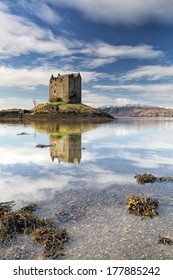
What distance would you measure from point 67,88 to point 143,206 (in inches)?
4387

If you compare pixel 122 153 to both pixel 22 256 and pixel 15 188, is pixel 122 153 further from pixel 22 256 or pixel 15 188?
pixel 22 256

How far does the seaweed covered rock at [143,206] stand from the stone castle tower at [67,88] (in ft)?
358

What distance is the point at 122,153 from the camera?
21.8 meters

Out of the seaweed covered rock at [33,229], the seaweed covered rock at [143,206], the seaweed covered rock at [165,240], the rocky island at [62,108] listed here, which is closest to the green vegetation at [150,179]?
the seaweed covered rock at [143,206]

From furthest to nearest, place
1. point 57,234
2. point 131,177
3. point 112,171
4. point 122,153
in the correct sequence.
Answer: point 122,153, point 112,171, point 131,177, point 57,234

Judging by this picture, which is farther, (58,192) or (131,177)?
(131,177)

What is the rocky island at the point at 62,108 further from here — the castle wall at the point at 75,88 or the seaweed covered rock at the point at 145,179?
the seaweed covered rock at the point at 145,179

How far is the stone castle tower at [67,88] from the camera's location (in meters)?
118

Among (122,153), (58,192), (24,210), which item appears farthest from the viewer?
(122,153)

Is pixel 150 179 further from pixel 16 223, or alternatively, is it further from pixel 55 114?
pixel 55 114

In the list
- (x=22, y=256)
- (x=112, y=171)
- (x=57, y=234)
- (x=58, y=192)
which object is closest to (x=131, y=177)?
(x=112, y=171)

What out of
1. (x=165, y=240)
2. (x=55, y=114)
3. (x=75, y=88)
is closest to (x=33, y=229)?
(x=165, y=240)

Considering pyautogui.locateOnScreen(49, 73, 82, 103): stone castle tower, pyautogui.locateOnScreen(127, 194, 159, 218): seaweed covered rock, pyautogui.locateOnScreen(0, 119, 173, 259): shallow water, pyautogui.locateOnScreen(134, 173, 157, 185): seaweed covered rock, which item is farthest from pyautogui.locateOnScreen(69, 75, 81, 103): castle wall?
pyautogui.locateOnScreen(127, 194, 159, 218): seaweed covered rock

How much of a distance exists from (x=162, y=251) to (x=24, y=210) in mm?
5297
